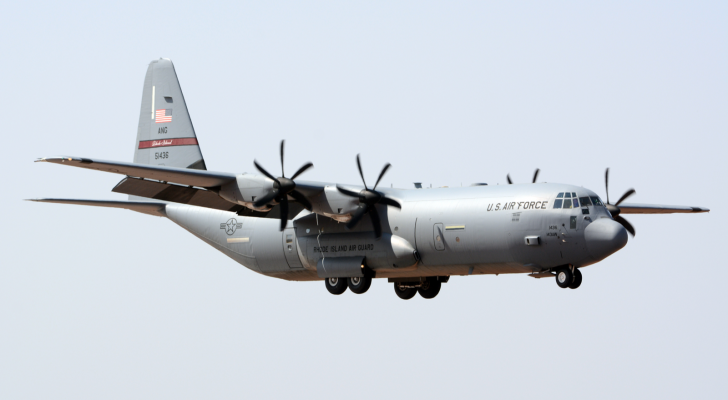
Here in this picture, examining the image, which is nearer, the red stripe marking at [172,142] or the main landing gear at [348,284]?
the main landing gear at [348,284]

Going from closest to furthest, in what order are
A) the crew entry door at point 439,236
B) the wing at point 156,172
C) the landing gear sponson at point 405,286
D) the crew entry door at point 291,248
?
the wing at point 156,172 → the crew entry door at point 439,236 → the landing gear sponson at point 405,286 → the crew entry door at point 291,248

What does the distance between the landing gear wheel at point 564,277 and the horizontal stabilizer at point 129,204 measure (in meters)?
13.9

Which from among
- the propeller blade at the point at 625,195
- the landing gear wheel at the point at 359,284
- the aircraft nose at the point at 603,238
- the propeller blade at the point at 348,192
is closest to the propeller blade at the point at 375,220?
the propeller blade at the point at 348,192

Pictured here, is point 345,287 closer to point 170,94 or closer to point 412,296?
point 412,296

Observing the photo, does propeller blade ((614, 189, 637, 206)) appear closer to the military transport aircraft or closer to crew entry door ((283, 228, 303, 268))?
the military transport aircraft

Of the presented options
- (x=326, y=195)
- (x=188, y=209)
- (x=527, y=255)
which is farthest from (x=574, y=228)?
(x=188, y=209)

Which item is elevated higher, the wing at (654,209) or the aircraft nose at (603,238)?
the wing at (654,209)

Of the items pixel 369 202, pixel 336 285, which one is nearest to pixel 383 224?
pixel 369 202

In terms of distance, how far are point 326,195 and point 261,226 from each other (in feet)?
12.0

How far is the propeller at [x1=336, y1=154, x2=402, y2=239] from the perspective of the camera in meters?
26.3

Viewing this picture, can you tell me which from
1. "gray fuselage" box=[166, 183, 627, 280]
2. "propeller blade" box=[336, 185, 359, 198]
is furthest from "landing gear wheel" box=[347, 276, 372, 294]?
"propeller blade" box=[336, 185, 359, 198]

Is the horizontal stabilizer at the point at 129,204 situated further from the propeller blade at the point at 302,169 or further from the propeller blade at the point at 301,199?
the propeller blade at the point at 302,169

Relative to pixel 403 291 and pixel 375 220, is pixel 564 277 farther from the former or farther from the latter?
pixel 403 291

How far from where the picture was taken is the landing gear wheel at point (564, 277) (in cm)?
2480
